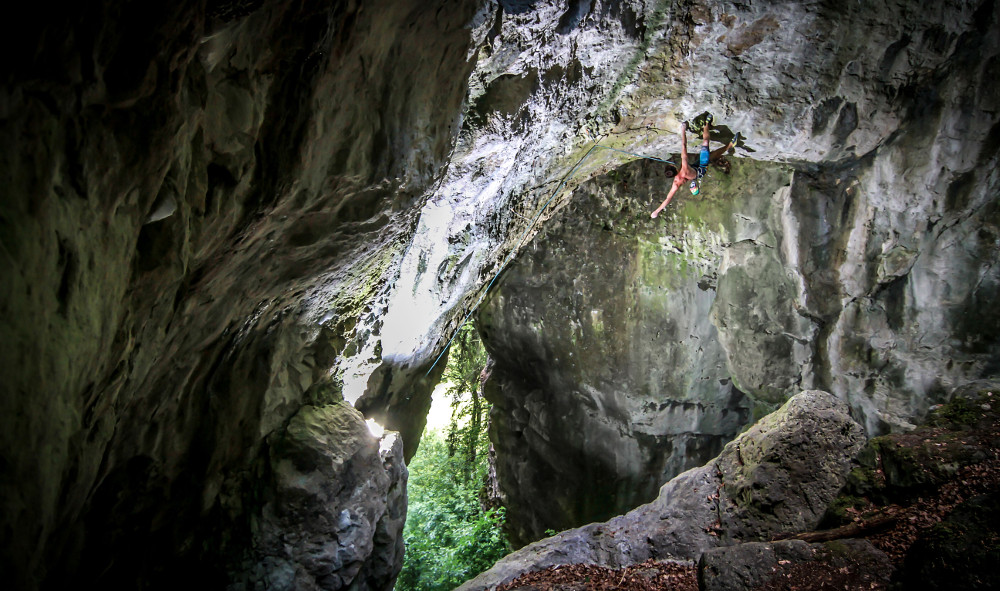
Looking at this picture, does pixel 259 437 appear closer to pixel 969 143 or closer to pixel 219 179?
pixel 219 179

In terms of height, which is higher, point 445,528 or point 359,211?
point 359,211

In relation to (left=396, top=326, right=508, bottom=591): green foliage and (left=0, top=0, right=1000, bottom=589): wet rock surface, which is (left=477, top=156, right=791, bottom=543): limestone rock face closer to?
(left=0, top=0, right=1000, bottom=589): wet rock surface

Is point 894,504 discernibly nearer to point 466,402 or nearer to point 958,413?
point 958,413

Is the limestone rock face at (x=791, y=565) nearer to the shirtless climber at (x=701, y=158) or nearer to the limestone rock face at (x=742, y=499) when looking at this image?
the limestone rock face at (x=742, y=499)

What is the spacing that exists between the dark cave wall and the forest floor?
10.4 ft

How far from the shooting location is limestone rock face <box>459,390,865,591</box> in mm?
6344

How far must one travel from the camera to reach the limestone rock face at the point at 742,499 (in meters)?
6.34

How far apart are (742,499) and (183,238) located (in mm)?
6988

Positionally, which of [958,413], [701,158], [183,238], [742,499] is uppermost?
[701,158]

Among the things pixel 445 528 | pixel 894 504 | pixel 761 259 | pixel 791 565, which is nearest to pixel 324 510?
pixel 791 565

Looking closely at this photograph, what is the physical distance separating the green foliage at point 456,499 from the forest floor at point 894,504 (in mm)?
4290

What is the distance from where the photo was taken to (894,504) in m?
5.50

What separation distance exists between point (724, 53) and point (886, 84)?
7.64 ft

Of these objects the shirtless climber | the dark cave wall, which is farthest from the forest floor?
the shirtless climber
